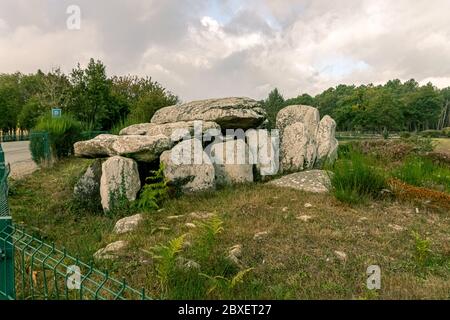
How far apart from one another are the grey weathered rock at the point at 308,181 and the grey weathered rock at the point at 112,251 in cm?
393

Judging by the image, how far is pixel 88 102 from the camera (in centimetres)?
2039

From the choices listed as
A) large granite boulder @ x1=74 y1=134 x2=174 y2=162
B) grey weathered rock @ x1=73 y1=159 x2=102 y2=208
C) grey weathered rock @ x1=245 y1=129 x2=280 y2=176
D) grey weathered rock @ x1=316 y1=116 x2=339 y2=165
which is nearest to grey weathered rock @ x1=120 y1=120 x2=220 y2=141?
large granite boulder @ x1=74 y1=134 x2=174 y2=162

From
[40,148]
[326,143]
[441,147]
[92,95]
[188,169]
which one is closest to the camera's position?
[188,169]

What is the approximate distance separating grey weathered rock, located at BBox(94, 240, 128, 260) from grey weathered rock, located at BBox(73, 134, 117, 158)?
3066 mm

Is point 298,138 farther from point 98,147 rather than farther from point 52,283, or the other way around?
point 52,283

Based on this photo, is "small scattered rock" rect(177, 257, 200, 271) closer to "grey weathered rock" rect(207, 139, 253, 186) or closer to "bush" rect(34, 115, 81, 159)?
"grey weathered rock" rect(207, 139, 253, 186)

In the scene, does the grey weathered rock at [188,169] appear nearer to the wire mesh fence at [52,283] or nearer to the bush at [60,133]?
the wire mesh fence at [52,283]

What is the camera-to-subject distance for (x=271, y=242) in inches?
187

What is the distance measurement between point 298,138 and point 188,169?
3326mm

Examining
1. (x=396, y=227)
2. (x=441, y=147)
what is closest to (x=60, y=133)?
(x=396, y=227)

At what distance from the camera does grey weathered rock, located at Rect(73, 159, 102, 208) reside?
7.48m
